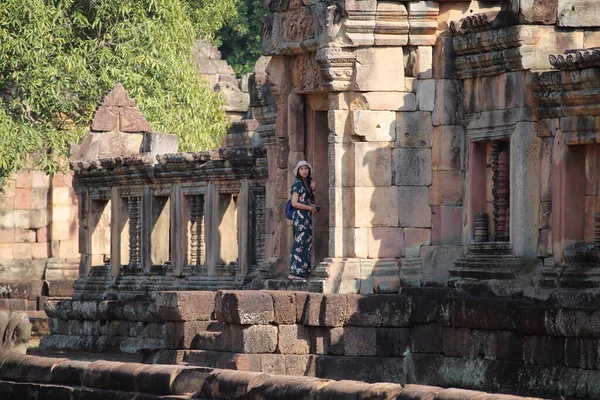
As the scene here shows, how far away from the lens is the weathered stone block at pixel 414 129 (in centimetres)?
2241

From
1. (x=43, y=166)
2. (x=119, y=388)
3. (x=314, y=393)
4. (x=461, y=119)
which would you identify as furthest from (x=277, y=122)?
(x=43, y=166)

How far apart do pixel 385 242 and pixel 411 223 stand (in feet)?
1.05

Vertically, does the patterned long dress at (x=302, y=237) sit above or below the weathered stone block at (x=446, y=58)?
below

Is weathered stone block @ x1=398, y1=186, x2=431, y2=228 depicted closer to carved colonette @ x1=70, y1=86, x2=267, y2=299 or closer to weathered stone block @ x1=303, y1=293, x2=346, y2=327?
weathered stone block @ x1=303, y1=293, x2=346, y2=327

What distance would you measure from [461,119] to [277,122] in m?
2.66

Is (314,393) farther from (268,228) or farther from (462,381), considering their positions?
(268,228)

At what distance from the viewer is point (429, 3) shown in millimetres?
22344

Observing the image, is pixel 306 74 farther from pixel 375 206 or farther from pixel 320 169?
pixel 375 206

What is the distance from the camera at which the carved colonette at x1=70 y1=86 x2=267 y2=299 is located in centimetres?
2667

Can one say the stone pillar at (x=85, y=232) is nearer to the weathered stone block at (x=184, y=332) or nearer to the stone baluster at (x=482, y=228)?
the weathered stone block at (x=184, y=332)

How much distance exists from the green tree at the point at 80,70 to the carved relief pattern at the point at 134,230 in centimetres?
547

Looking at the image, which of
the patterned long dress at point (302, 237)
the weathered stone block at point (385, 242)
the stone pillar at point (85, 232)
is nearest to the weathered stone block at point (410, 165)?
the weathered stone block at point (385, 242)

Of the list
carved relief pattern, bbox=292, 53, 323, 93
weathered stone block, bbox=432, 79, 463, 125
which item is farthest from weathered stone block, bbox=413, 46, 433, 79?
carved relief pattern, bbox=292, 53, 323, 93

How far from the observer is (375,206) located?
73.4ft
